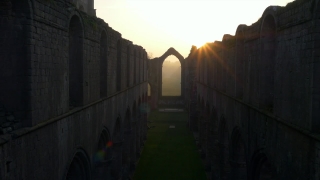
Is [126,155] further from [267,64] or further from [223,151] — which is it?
[267,64]

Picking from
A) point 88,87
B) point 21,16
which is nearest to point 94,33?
point 88,87

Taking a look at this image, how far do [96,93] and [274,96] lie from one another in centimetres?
544

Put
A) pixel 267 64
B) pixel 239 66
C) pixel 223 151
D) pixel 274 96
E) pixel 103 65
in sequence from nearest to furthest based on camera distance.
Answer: pixel 274 96, pixel 267 64, pixel 239 66, pixel 103 65, pixel 223 151

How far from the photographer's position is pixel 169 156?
2123 cm

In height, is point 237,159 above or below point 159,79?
below

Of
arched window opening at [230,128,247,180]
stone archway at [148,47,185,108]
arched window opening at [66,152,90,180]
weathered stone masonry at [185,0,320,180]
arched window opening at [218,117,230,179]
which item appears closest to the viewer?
weathered stone masonry at [185,0,320,180]

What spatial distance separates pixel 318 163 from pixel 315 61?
5.73ft

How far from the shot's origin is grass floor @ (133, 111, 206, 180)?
17941mm

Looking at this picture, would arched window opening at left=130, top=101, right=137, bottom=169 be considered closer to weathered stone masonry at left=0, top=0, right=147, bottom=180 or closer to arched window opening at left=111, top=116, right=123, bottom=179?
arched window opening at left=111, top=116, right=123, bottom=179

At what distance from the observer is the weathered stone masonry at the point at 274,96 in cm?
607

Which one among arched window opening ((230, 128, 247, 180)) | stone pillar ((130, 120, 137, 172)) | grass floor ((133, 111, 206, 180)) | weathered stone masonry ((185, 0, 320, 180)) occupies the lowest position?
grass floor ((133, 111, 206, 180))

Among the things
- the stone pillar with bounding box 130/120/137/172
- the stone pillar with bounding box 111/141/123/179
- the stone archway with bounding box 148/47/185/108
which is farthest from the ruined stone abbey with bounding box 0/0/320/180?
the stone archway with bounding box 148/47/185/108

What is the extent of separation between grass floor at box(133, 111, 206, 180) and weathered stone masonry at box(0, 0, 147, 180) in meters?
7.13

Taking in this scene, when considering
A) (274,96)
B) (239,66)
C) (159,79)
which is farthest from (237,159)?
(159,79)
